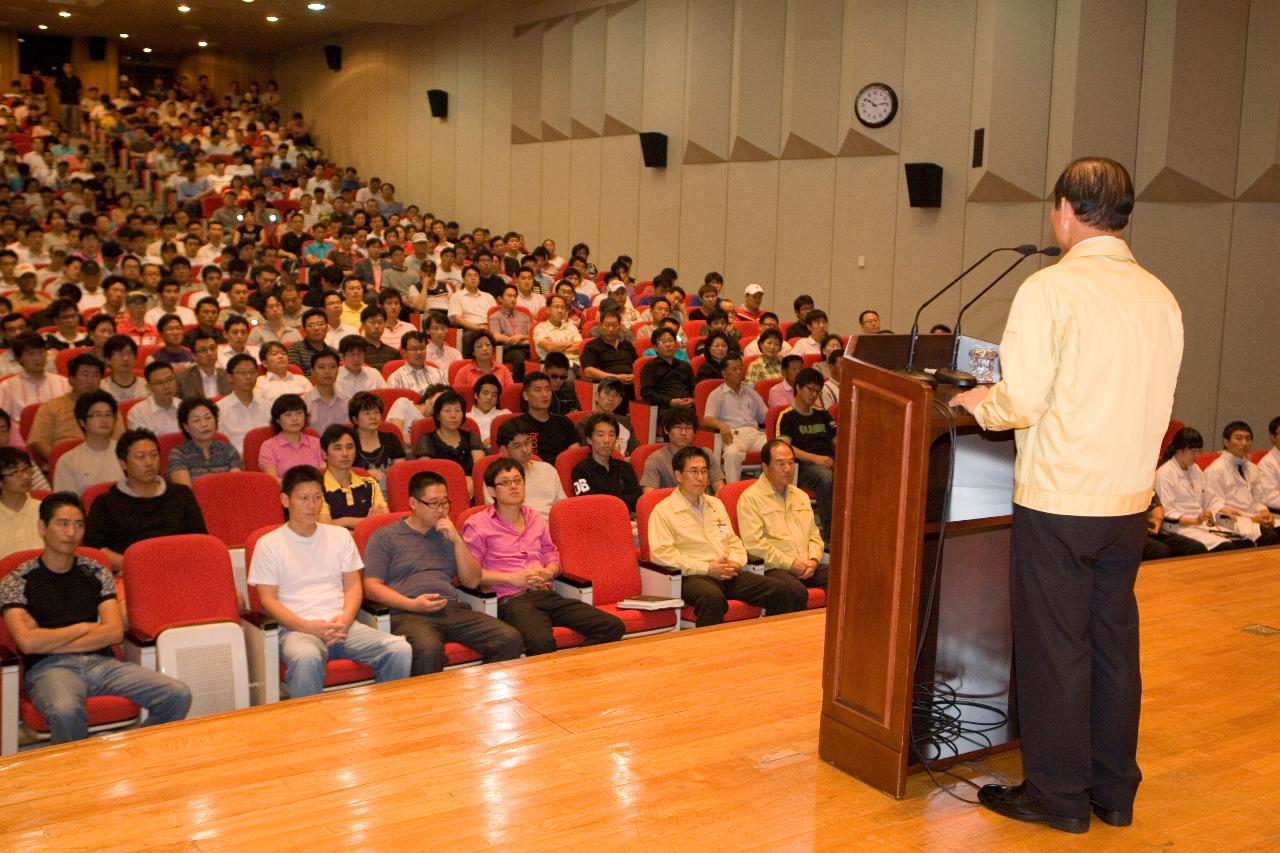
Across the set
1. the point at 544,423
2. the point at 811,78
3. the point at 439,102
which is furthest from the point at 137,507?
the point at 439,102

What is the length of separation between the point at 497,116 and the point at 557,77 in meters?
1.49

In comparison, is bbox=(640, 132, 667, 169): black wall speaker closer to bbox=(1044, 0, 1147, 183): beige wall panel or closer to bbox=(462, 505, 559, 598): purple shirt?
bbox=(1044, 0, 1147, 183): beige wall panel

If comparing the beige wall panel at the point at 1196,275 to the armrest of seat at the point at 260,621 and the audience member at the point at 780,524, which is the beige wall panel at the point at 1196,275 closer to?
the audience member at the point at 780,524

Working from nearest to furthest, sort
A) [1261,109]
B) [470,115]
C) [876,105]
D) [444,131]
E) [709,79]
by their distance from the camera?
[1261,109]
[876,105]
[709,79]
[470,115]
[444,131]

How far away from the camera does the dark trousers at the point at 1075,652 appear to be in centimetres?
223

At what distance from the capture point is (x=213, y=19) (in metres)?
17.0

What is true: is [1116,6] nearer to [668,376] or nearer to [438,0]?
[668,376]

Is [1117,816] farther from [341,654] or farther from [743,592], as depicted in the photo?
[341,654]

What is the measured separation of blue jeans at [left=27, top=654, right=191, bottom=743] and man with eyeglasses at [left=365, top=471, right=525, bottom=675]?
79 centimetres

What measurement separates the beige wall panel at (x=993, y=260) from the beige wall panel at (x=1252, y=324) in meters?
1.30

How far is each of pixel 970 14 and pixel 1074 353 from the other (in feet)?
24.7

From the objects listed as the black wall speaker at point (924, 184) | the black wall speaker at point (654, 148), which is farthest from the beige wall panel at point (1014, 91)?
the black wall speaker at point (654, 148)

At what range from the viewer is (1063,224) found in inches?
89.6

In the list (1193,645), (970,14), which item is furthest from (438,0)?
(1193,645)
